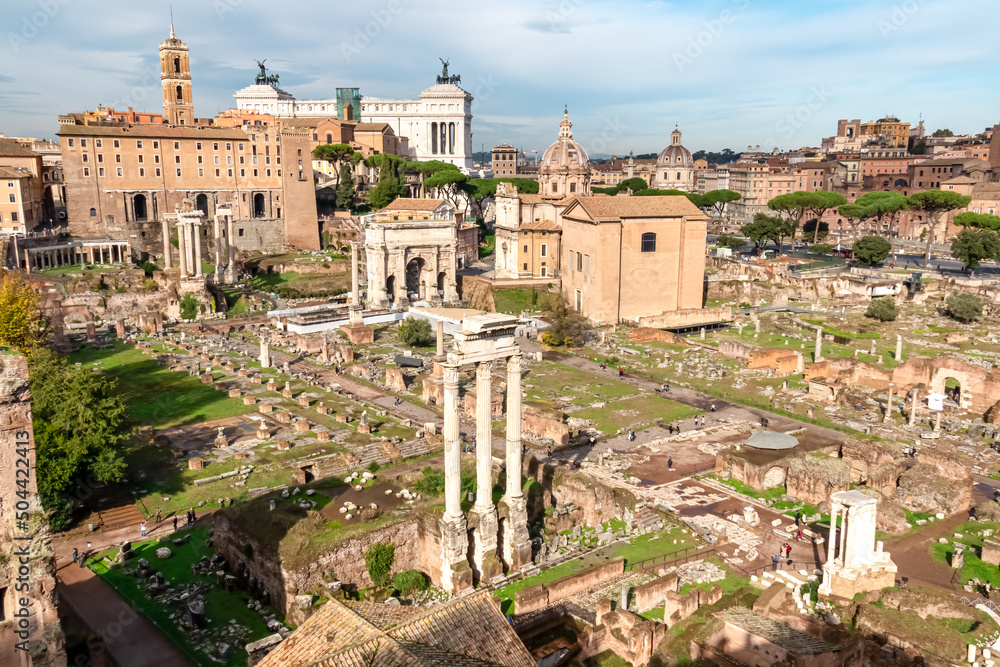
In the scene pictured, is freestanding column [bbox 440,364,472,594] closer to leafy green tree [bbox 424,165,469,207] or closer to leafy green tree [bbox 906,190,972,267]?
leafy green tree [bbox 424,165,469,207]

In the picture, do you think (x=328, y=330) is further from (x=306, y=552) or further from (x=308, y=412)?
(x=306, y=552)

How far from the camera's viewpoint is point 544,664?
15750mm

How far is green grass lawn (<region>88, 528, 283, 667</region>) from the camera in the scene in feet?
55.7

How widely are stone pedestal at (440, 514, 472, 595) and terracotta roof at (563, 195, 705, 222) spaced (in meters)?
33.4

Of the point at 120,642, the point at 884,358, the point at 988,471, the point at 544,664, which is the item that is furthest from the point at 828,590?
the point at 884,358

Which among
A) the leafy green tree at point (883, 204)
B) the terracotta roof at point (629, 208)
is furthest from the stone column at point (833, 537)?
the leafy green tree at point (883, 204)

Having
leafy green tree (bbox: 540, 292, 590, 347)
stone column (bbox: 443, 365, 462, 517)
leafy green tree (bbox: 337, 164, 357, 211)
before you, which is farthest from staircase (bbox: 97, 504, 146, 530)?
leafy green tree (bbox: 337, 164, 357, 211)

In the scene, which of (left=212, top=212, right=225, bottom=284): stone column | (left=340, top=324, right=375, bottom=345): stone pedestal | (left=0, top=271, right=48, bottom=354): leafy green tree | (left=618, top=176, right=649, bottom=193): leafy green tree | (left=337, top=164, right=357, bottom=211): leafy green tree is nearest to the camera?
(left=0, top=271, right=48, bottom=354): leafy green tree

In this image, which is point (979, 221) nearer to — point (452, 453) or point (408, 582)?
point (452, 453)

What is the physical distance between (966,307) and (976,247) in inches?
500

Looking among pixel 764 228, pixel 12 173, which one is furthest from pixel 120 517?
pixel 764 228

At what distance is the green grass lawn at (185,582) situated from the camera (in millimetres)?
16984

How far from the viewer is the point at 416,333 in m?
44.2

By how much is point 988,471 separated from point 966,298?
24926 millimetres
